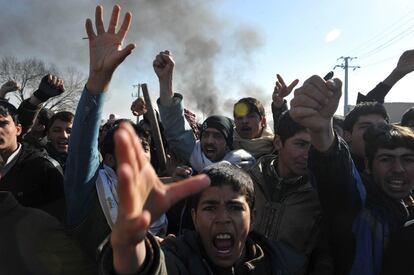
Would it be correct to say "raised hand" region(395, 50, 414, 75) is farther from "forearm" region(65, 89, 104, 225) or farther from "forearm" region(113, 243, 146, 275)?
"forearm" region(113, 243, 146, 275)

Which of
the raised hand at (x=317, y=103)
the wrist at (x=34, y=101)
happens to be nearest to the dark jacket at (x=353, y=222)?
the raised hand at (x=317, y=103)

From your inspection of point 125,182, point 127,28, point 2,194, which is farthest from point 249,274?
point 127,28

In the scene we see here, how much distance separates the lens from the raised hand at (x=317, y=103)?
58.5 inches

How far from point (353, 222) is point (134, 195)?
116 cm

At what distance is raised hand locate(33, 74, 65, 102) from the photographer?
3.10 meters

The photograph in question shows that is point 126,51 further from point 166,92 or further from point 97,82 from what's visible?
point 166,92

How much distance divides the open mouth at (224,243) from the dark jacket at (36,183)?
1116 millimetres

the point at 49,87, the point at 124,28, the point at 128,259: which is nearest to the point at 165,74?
the point at 124,28

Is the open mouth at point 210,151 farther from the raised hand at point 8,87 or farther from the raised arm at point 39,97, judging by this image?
the raised hand at point 8,87

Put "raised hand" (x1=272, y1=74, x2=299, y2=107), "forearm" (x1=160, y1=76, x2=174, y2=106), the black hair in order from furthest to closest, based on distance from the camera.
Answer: "raised hand" (x1=272, y1=74, x2=299, y2=107) < the black hair < "forearm" (x1=160, y1=76, x2=174, y2=106)

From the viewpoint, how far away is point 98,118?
72.8 inches

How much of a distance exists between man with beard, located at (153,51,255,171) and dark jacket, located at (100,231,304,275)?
39.7 inches

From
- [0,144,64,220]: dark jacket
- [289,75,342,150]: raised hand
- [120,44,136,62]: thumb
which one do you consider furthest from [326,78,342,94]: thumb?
[0,144,64,220]: dark jacket

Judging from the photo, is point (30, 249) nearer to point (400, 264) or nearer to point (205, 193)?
point (205, 193)
